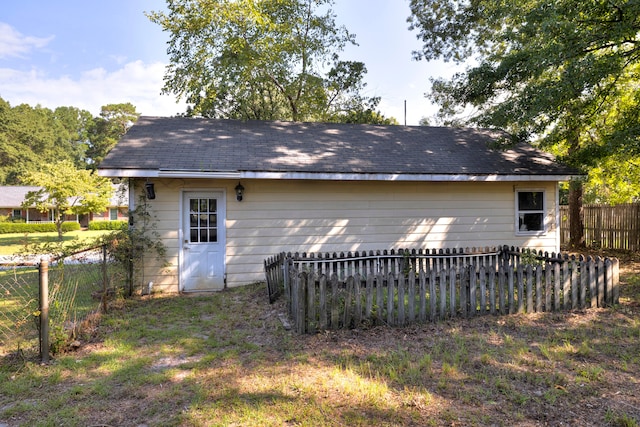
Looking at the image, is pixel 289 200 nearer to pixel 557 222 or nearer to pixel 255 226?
pixel 255 226

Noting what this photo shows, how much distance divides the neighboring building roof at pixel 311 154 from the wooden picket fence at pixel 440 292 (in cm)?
273

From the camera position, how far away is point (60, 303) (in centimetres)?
482

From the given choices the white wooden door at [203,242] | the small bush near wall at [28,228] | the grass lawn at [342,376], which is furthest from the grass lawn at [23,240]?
the small bush near wall at [28,228]

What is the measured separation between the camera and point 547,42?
28.5ft

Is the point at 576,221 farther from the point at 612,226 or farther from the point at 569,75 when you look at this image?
the point at 569,75

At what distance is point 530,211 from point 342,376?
8.68m

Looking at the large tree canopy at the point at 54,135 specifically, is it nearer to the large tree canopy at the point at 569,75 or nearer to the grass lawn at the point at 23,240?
the grass lawn at the point at 23,240

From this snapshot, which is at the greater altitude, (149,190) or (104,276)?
(149,190)

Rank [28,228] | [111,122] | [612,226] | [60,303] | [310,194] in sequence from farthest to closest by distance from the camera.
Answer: [111,122] → [28,228] → [612,226] → [310,194] → [60,303]

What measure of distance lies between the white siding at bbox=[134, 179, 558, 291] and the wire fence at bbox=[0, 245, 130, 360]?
3.68ft

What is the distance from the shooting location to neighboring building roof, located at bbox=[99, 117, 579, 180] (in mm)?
8195

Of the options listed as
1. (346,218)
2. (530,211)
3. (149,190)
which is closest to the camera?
(149,190)

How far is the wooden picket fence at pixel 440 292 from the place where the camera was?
16.9 feet

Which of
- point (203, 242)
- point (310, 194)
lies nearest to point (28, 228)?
point (203, 242)
